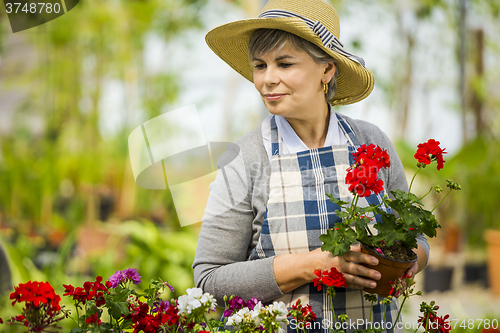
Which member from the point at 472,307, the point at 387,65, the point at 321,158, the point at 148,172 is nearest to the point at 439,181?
the point at 472,307

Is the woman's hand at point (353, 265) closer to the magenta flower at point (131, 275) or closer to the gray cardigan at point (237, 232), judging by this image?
the gray cardigan at point (237, 232)

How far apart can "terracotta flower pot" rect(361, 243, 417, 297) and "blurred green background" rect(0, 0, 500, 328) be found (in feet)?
10.1

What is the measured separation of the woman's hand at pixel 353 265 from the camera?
91 centimetres

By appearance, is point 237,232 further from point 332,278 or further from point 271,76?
point 271,76

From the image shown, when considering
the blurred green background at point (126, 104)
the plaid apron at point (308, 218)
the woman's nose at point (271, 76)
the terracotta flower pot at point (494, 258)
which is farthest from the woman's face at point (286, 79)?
the terracotta flower pot at point (494, 258)

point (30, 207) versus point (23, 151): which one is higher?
point (23, 151)

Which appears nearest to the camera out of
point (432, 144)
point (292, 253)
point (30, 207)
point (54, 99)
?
point (432, 144)

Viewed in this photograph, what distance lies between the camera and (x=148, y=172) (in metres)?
1.16

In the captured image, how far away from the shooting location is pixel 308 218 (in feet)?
3.51

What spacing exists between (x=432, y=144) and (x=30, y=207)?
4.24m

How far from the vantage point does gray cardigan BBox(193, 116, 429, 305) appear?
1021 mm

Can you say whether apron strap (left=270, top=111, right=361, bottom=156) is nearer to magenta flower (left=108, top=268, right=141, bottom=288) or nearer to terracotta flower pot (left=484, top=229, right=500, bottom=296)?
magenta flower (left=108, top=268, right=141, bottom=288)

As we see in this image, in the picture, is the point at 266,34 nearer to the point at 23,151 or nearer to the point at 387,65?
the point at 387,65

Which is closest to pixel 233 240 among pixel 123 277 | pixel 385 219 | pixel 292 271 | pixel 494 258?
pixel 292 271
